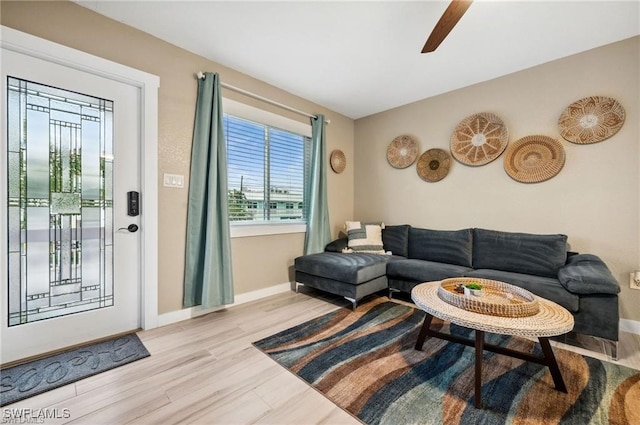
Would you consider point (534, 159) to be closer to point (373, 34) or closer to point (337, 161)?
point (373, 34)

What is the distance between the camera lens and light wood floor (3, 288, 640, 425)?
1363 mm

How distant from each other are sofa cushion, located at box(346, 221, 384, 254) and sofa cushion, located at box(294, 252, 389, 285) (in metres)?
0.29

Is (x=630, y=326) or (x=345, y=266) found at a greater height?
(x=345, y=266)

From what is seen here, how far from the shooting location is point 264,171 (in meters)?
3.30

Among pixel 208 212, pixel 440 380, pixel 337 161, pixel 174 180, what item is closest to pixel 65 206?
pixel 174 180

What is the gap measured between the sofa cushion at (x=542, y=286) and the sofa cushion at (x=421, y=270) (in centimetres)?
16

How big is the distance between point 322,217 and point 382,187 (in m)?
1.08

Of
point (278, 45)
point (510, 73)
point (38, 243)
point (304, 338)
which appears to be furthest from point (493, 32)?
point (38, 243)

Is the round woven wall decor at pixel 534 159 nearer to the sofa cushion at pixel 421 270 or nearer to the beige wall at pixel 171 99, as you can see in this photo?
the sofa cushion at pixel 421 270

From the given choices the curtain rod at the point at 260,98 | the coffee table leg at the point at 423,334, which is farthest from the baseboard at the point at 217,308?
the curtain rod at the point at 260,98

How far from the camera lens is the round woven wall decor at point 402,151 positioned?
372cm

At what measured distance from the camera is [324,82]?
3.15 m

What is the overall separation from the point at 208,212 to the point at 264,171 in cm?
97

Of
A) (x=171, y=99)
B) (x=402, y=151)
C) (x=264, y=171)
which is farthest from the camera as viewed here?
(x=402, y=151)
